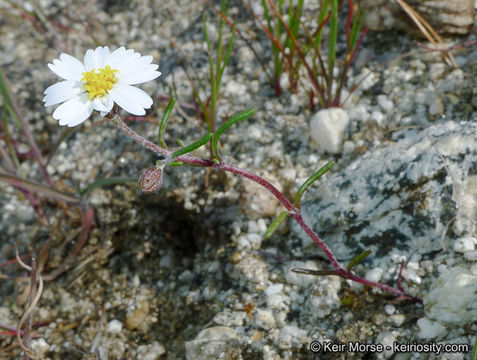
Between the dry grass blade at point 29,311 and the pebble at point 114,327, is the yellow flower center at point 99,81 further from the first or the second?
the pebble at point 114,327

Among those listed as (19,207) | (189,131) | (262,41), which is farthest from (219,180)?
(19,207)

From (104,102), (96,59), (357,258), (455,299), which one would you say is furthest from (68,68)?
(455,299)

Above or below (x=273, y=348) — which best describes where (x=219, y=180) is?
above

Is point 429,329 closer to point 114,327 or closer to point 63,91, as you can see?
point 114,327

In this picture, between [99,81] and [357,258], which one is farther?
[357,258]

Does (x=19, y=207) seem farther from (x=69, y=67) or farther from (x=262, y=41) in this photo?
(x=262, y=41)

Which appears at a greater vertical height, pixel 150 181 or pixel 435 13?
pixel 435 13
